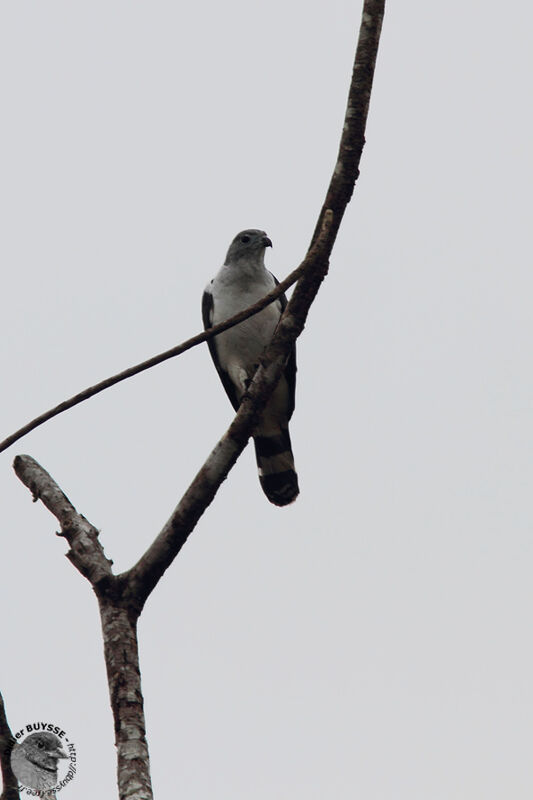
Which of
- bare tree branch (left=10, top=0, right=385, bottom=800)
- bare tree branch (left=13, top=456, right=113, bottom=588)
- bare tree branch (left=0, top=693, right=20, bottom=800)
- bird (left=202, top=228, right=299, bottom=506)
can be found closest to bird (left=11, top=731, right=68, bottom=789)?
bare tree branch (left=0, top=693, right=20, bottom=800)

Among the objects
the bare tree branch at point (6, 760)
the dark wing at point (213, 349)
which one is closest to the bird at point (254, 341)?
the dark wing at point (213, 349)

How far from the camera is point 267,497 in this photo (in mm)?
8680

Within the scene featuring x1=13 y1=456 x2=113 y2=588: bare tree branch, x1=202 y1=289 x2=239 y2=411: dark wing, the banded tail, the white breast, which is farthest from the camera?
x1=202 y1=289 x2=239 y2=411: dark wing

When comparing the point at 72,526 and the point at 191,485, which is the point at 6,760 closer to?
the point at 72,526

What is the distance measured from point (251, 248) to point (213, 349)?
0.90m

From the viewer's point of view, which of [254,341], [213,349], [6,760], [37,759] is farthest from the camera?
[213,349]

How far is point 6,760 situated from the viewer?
13.0 ft

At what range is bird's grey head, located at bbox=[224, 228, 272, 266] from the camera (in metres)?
8.74

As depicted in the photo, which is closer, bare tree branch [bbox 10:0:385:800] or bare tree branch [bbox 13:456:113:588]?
bare tree branch [bbox 10:0:385:800]

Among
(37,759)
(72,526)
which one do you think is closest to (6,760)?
(37,759)

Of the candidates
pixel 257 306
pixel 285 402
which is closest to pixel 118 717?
pixel 257 306

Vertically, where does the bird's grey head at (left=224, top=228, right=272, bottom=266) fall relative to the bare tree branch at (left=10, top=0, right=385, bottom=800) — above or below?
above

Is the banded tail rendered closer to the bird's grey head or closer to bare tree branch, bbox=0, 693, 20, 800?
the bird's grey head

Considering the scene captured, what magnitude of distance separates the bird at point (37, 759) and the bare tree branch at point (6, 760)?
0.09ft
